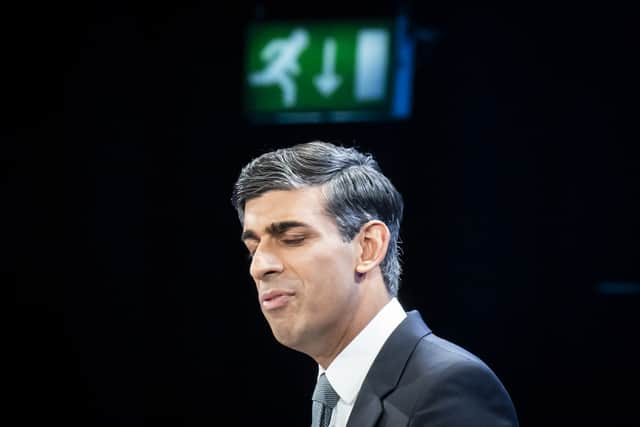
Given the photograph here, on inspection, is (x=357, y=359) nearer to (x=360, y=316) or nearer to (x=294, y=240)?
(x=360, y=316)

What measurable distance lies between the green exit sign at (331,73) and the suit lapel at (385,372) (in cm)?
180

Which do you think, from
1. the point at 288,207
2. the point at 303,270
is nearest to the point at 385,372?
the point at 303,270

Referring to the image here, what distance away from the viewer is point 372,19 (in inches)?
128

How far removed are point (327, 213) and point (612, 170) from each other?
1904 mm

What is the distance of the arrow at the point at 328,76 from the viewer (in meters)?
3.23

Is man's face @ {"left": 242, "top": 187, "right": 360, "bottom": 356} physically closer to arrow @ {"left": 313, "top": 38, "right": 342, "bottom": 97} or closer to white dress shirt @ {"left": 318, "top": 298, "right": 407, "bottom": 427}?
white dress shirt @ {"left": 318, "top": 298, "right": 407, "bottom": 427}

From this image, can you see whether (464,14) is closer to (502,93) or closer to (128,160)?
(502,93)

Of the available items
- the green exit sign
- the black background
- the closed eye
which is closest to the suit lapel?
the closed eye

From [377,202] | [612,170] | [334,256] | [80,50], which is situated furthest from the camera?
[80,50]

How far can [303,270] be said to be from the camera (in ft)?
4.75

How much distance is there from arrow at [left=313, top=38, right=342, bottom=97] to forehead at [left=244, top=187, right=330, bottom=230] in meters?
1.78

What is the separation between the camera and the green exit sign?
320 centimetres

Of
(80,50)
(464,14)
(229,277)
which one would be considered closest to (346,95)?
(464,14)

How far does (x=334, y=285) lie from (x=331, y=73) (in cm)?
190
